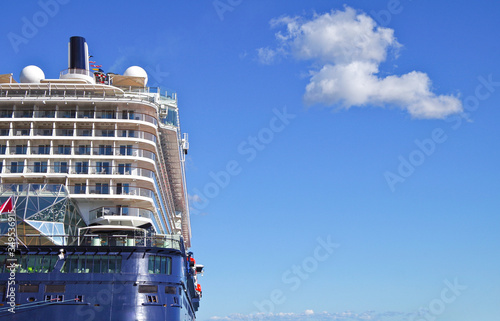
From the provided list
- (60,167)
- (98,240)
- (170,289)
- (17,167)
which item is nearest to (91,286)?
(98,240)

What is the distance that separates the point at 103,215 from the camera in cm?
4562

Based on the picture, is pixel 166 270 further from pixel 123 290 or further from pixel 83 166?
pixel 83 166

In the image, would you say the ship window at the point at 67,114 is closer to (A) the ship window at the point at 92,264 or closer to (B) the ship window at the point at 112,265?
(A) the ship window at the point at 92,264

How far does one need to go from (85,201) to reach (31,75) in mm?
13391

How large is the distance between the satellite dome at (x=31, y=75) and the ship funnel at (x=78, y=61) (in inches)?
75.1

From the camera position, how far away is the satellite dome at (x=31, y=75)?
53219 millimetres

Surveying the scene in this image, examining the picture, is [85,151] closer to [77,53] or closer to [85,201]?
[85,201]

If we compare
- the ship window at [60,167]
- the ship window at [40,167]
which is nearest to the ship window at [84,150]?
the ship window at [60,167]

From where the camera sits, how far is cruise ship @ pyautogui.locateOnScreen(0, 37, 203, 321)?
41.1 metres

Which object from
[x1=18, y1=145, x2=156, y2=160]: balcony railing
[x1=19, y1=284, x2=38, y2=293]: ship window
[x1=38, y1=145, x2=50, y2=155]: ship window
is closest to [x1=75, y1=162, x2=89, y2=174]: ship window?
[x1=18, y1=145, x2=156, y2=160]: balcony railing

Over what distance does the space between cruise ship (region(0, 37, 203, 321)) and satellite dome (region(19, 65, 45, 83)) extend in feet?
0.27

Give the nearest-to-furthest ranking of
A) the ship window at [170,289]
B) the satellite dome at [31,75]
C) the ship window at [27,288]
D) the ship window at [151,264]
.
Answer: the ship window at [27,288], the ship window at [151,264], the ship window at [170,289], the satellite dome at [31,75]

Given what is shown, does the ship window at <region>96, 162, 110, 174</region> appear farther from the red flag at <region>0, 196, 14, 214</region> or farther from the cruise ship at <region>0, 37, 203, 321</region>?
the red flag at <region>0, 196, 14, 214</region>

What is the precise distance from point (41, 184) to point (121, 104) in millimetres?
8606
